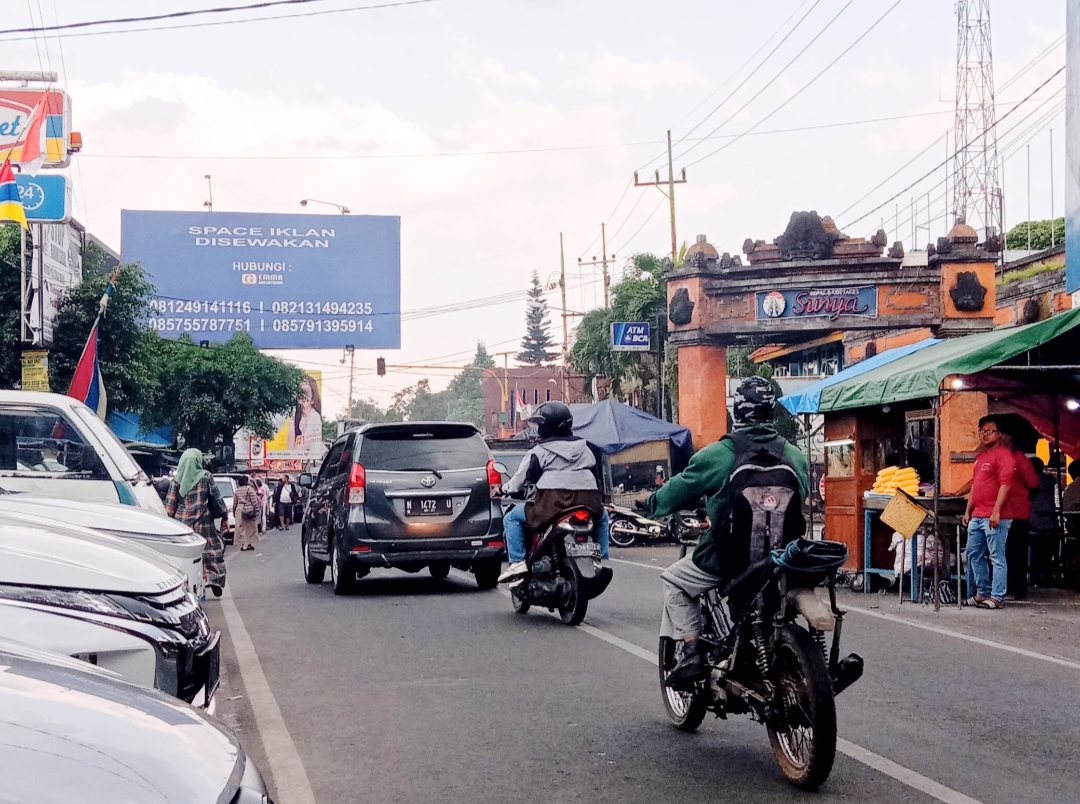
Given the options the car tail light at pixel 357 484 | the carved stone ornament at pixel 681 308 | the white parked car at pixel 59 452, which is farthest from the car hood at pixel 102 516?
the carved stone ornament at pixel 681 308

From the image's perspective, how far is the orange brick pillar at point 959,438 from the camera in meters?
22.1

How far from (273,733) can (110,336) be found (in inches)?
844

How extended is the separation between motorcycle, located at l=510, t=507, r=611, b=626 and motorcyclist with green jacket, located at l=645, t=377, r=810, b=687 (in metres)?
4.04

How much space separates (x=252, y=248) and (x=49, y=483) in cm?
2664

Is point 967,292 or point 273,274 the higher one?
point 273,274

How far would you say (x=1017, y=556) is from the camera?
14164 mm

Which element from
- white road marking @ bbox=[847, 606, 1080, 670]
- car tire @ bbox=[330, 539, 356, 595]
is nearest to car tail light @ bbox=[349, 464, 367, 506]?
car tire @ bbox=[330, 539, 356, 595]

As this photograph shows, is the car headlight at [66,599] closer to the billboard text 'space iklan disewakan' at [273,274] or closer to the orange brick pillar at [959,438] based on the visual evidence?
the orange brick pillar at [959,438]

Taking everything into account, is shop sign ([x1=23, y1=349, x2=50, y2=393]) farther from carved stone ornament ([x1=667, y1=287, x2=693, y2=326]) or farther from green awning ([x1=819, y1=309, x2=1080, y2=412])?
carved stone ornament ([x1=667, y1=287, x2=693, y2=326])

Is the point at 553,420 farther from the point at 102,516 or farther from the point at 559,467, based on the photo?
the point at 102,516

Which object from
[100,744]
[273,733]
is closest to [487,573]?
[273,733]

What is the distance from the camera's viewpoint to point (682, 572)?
21.0 feet

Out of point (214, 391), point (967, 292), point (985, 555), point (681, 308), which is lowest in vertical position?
point (985, 555)

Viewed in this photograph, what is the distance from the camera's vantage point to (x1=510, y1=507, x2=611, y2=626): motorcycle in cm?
1057
